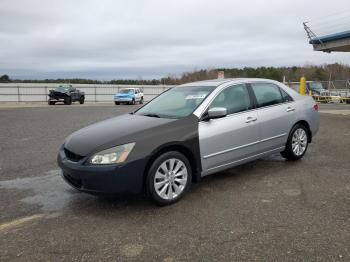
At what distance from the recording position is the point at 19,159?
7.48m

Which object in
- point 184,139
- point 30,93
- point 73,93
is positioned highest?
point 30,93

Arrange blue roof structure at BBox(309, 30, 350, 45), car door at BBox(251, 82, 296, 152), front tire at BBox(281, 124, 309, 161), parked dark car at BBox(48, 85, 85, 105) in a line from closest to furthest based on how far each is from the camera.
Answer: car door at BBox(251, 82, 296, 152)
front tire at BBox(281, 124, 309, 161)
blue roof structure at BBox(309, 30, 350, 45)
parked dark car at BBox(48, 85, 85, 105)

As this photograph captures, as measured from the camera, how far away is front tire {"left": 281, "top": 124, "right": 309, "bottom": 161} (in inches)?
258

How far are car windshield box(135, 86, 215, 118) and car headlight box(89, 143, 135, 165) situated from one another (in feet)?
3.75

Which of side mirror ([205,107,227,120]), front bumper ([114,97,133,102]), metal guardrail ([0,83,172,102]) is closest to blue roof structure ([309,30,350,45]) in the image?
front bumper ([114,97,133,102])

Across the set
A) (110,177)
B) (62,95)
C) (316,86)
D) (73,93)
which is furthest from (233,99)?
(316,86)

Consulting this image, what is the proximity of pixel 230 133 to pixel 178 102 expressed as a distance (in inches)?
38.7

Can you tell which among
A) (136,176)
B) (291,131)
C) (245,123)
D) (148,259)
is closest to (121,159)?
(136,176)

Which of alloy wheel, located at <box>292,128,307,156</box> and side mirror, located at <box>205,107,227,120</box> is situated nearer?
side mirror, located at <box>205,107,227,120</box>

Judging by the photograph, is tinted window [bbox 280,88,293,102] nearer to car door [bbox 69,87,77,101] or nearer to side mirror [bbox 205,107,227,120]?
side mirror [bbox 205,107,227,120]

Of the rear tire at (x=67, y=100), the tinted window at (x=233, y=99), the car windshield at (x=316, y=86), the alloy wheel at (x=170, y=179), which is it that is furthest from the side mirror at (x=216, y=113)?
the car windshield at (x=316, y=86)

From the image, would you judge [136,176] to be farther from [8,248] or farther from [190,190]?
[8,248]

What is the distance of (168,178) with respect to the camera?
4621mm

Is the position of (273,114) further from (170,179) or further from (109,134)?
(109,134)
